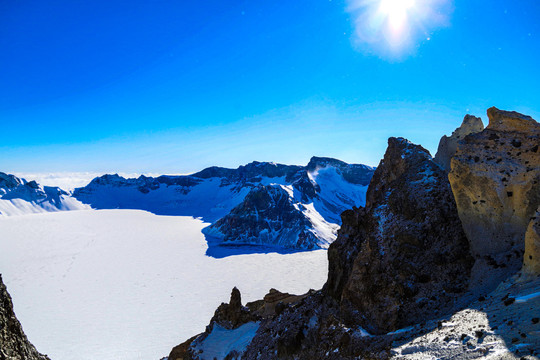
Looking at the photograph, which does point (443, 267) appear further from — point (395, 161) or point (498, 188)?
point (395, 161)

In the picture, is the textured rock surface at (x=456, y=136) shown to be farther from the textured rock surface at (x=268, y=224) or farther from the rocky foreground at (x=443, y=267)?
the textured rock surface at (x=268, y=224)

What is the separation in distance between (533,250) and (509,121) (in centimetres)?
675

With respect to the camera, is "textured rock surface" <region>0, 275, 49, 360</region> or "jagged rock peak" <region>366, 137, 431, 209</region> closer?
"textured rock surface" <region>0, 275, 49, 360</region>

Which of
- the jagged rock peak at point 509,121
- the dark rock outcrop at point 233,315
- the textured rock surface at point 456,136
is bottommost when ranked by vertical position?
the dark rock outcrop at point 233,315

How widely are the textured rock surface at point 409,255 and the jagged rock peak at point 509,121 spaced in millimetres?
3795

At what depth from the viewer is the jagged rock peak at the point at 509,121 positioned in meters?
13.5

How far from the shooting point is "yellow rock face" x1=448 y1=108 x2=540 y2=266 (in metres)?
12.6

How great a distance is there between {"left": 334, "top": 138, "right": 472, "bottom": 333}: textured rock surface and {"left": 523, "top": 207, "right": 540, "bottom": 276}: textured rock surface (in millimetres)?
2930

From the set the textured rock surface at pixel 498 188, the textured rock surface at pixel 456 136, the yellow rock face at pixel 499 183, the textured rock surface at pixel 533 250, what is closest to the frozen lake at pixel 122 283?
the textured rock surface at pixel 498 188

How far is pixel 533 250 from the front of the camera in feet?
33.6

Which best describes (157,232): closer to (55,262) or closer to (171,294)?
(55,262)

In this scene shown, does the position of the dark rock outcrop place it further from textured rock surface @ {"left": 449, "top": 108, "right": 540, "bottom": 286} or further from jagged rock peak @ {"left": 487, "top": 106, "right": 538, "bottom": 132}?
jagged rock peak @ {"left": 487, "top": 106, "right": 538, "bottom": 132}

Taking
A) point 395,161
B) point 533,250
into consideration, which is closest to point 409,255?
point 533,250

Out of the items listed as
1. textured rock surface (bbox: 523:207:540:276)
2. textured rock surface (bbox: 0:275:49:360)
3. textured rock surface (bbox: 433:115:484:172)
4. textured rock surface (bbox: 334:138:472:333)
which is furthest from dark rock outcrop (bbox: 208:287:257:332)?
textured rock surface (bbox: 523:207:540:276)
